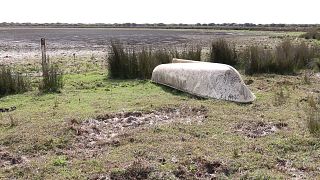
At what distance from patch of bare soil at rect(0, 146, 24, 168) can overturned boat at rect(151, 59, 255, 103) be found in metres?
4.59

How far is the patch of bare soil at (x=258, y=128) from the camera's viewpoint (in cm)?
675

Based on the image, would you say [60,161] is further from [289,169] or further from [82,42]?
[82,42]

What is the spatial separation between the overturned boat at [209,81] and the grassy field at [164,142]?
339 mm

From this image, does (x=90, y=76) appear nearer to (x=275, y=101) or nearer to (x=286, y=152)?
(x=275, y=101)

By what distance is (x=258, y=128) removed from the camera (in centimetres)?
704

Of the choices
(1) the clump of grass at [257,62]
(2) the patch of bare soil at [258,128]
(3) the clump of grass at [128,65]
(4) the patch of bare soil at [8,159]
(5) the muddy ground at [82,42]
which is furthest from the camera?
(5) the muddy ground at [82,42]

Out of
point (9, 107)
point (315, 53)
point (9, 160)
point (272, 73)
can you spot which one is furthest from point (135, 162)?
point (315, 53)

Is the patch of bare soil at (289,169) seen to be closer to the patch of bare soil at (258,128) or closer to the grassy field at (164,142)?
the grassy field at (164,142)

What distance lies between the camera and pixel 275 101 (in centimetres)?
897

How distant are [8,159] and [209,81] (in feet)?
16.2

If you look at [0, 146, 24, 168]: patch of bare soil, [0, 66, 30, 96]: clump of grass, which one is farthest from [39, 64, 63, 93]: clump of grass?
[0, 146, 24, 168]: patch of bare soil

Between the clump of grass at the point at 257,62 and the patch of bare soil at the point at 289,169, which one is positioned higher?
the clump of grass at the point at 257,62

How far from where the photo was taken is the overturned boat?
915cm

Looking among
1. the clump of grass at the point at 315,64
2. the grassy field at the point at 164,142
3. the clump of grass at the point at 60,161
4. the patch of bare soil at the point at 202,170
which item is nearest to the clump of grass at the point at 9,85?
the grassy field at the point at 164,142
